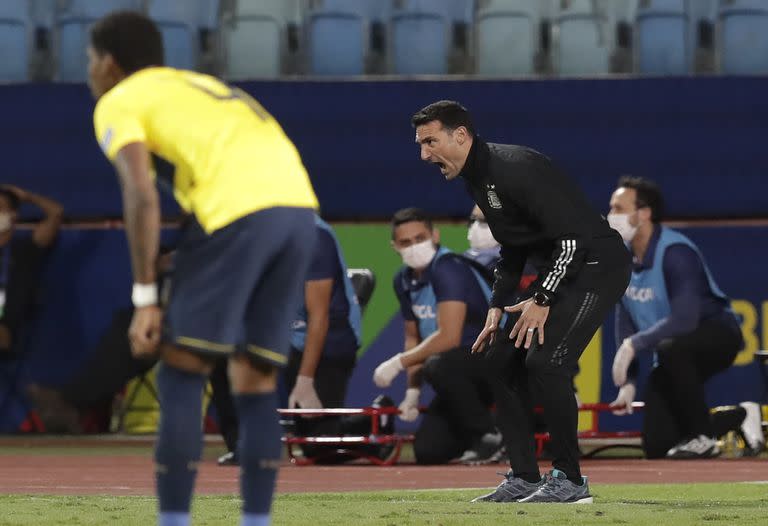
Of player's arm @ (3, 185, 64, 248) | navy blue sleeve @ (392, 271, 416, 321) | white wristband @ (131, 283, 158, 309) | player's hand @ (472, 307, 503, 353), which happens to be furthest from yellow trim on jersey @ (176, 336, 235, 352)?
player's arm @ (3, 185, 64, 248)

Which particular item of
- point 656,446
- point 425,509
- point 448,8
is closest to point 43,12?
point 448,8

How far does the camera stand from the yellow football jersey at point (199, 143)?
15.2ft

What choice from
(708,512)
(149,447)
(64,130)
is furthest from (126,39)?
(64,130)

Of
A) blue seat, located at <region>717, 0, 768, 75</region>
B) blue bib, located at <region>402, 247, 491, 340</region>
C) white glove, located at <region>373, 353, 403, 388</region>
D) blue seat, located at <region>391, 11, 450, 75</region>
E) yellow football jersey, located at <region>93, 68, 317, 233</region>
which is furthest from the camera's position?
blue seat, located at <region>391, 11, 450, 75</region>

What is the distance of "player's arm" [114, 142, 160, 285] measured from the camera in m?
4.55

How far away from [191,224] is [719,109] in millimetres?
8989

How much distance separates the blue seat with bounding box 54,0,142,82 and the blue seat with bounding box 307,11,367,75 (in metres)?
1.60

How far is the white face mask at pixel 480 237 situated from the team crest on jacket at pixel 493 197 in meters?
3.69

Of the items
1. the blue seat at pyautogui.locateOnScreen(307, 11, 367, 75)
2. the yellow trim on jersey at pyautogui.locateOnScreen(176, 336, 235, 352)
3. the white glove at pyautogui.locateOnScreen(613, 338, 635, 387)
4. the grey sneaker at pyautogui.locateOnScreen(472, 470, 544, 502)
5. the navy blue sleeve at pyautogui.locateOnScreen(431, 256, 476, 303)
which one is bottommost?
the white glove at pyautogui.locateOnScreen(613, 338, 635, 387)

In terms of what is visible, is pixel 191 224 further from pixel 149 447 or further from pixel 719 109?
pixel 719 109

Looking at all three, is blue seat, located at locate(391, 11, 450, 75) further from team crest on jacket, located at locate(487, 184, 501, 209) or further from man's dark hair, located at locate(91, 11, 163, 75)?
man's dark hair, located at locate(91, 11, 163, 75)

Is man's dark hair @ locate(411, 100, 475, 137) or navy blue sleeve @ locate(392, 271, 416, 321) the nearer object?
man's dark hair @ locate(411, 100, 475, 137)

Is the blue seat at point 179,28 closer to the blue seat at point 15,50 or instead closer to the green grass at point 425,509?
the blue seat at point 15,50

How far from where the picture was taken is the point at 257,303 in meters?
4.72
